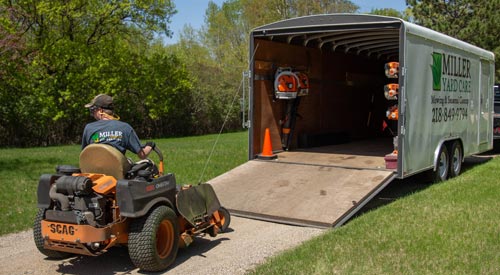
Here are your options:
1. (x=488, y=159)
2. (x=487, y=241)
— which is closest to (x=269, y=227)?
(x=487, y=241)

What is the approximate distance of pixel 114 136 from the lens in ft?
19.1

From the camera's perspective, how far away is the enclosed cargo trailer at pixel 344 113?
8.31 meters

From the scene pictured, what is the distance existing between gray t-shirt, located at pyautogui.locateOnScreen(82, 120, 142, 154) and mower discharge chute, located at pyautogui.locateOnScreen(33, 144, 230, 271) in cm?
22

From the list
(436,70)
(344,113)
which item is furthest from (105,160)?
(344,113)

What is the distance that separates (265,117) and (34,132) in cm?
1560

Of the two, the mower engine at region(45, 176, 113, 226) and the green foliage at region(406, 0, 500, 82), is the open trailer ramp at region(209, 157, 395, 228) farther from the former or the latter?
the green foliage at region(406, 0, 500, 82)

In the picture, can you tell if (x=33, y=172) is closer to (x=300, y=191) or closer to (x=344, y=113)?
(x=300, y=191)

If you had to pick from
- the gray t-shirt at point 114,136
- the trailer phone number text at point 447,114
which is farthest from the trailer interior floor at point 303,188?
the gray t-shirt at point 114,136

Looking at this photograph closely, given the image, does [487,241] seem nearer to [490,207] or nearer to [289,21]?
[490,207]

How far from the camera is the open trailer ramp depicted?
7.48 metres

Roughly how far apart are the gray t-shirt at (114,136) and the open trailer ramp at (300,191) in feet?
8.25

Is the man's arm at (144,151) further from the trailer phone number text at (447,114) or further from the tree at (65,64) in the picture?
the tree at (65,64)

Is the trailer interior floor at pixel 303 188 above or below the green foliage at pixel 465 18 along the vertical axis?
below

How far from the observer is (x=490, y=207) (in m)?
8.03
